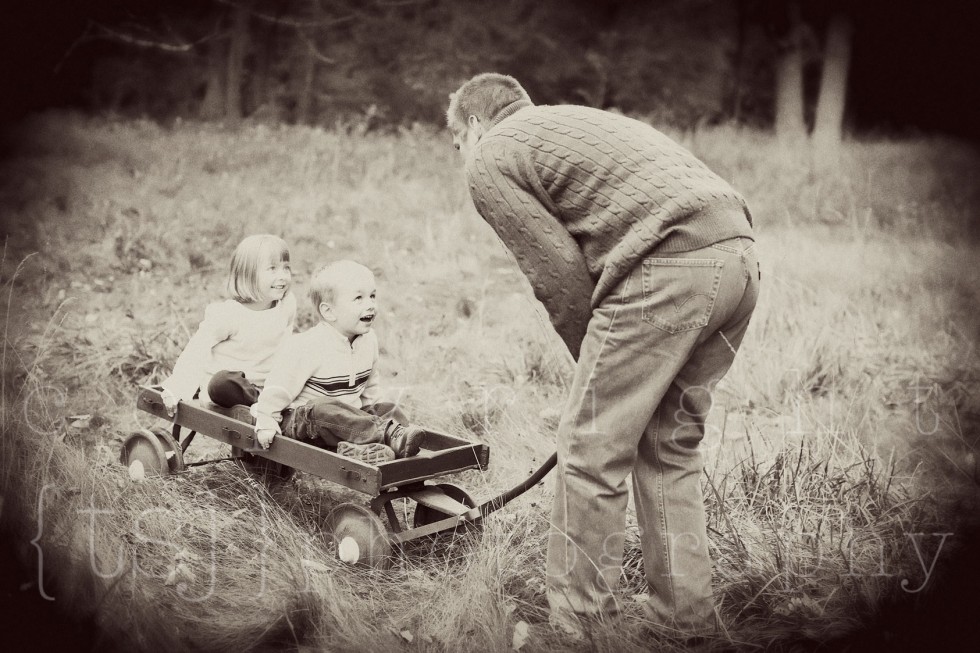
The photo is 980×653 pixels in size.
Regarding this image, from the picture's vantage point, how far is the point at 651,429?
317 cm

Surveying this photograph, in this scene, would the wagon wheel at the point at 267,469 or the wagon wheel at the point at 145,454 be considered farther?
the wagon wheel at the point at 267,469

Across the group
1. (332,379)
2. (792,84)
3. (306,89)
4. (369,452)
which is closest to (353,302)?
(332,379)

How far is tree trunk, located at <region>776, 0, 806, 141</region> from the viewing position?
13555 millimetres

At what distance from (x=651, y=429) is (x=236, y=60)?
11.5 m

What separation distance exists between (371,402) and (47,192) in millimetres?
5950

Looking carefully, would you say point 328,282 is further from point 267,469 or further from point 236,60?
point 236,60

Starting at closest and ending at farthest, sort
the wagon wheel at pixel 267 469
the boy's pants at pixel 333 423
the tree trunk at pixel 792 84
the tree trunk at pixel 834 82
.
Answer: the boy's pants at pixel 333 423, the wagon wheel at pixel 267 469, the tree trunk at pixel 834 82, the tree trunk at pixel 792 84

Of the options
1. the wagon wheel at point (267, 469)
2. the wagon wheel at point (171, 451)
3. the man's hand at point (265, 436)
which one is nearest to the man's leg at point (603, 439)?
the man's hand at point (265, 436)

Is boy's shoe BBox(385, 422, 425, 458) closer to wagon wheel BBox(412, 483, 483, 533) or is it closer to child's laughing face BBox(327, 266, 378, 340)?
wagon wheel BBox(412, 483, 483, 533)

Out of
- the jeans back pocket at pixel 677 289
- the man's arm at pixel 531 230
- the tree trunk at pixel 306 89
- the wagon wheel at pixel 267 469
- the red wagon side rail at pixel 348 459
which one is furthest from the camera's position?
the tree trunk at pixel 306 89

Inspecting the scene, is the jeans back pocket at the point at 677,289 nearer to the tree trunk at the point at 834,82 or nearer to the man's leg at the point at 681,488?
the man's leg at the point at 681,488

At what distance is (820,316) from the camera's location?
627 cm

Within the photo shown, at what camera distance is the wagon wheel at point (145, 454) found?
4.20 m

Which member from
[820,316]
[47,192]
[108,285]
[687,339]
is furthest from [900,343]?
[47,192]
